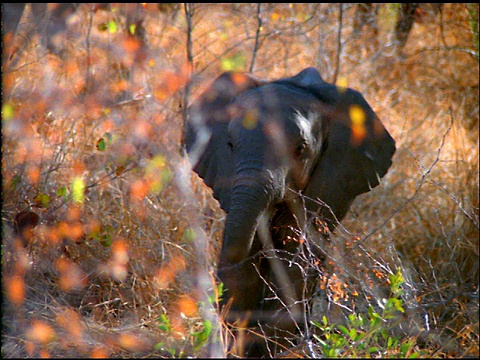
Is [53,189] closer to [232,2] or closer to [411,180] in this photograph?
[411,180]

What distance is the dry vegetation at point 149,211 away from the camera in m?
4.31

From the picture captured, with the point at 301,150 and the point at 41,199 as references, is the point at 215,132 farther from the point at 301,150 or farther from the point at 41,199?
the point at 41,199

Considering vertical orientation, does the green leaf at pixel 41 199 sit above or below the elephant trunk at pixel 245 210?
below

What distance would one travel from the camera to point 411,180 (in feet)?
23.9

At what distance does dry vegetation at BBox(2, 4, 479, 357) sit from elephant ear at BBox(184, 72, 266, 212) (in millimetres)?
523

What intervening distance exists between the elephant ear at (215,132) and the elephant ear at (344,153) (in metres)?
0.49

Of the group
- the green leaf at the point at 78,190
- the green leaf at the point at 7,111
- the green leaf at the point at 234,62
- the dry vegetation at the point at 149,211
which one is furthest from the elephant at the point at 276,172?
the green leaf at the point at 234,62

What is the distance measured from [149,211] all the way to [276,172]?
1.52 meters

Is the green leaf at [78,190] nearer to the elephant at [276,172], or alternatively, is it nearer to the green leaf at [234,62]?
the elephant at [276,172]

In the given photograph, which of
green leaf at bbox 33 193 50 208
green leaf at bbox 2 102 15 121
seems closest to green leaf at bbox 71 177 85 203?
green leaf at bbox 33 193 50 208

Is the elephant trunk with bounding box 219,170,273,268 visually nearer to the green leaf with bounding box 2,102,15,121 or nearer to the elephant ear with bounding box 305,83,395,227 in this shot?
the elephant ear with bounding box 305,83,395,227

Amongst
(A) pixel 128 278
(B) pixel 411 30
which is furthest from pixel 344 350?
(B) pixel 411 30

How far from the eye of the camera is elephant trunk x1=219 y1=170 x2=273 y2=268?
14.5 ft

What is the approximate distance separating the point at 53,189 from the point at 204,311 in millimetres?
1740
